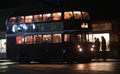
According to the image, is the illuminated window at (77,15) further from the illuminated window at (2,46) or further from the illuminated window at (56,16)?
the illuminated window at (2,46)

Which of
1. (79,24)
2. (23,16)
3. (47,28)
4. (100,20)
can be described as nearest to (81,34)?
(79,24)

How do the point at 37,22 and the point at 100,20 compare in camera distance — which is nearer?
the point at 37,22

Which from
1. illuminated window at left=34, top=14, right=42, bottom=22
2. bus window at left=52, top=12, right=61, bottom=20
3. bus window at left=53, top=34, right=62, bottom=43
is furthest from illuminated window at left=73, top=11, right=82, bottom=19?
illuminated window at left=34, top=14, right=42, bottom=22

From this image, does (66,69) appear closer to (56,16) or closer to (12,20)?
(56,16)

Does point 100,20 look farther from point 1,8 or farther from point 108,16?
point 1,8

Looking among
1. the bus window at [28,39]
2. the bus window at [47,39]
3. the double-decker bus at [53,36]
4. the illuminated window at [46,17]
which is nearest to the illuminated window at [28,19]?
the double-decker bus at [53,36]

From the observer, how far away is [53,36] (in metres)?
30.8

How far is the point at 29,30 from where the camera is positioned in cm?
3247

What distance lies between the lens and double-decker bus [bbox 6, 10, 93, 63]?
30234 mm

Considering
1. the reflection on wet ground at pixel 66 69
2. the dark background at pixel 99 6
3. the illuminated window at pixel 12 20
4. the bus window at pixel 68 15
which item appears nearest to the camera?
the reflection on wet ground at pixel 66 69

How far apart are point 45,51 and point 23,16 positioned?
11.9 ft

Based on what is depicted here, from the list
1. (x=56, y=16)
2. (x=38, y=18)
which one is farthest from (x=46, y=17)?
(x=56, y=16)

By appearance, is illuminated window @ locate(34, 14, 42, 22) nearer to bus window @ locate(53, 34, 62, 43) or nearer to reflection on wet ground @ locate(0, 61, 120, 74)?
bus window @ locate(53, 34, 62, 43)

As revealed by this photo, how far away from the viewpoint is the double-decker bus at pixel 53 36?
99.2 feet
